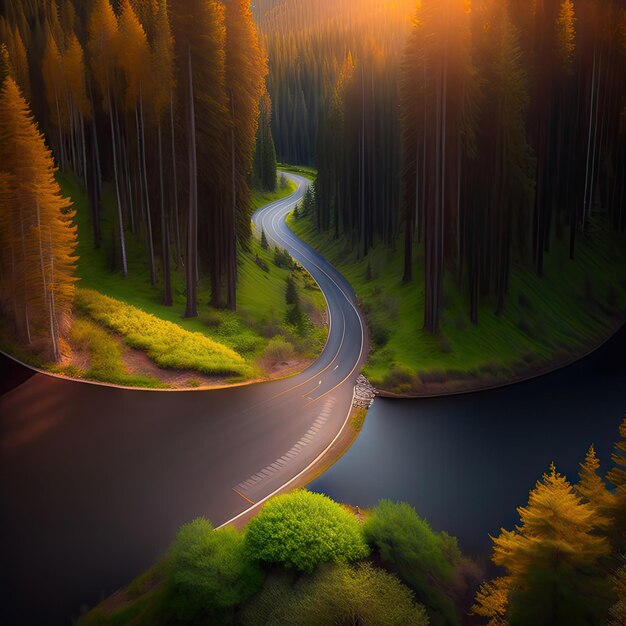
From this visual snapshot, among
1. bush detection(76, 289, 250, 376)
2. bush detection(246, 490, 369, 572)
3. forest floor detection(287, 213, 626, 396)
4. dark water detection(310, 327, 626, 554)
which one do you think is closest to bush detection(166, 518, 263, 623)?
bush detection(246, 490, 369, 572)

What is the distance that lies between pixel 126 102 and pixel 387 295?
24.4 metres

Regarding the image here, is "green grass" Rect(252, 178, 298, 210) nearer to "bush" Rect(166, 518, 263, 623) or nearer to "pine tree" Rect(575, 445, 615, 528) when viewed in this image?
"bush" Rect(166, 518, 263, 623)

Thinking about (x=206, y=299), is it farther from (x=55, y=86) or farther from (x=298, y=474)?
(x=55, y=86)

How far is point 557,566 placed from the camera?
1145 centimetres

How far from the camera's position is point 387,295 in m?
42.5

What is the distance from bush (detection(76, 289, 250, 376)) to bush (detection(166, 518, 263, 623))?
13.7 meters

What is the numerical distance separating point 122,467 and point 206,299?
714 inches

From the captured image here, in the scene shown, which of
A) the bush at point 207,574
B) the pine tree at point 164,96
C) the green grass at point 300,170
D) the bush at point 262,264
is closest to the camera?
the bush at point 207,574

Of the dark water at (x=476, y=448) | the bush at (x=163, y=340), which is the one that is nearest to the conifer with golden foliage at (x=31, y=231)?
the bush at (x=163, y=340)

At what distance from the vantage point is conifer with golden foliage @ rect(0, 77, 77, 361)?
25334 millimetres

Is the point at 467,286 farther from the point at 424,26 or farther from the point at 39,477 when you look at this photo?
the point at 39,477

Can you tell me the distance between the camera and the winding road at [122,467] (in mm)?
15320

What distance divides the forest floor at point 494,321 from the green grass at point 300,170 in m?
74.0

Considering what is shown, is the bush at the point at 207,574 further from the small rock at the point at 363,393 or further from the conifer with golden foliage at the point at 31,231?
the conifer with golden foliage at the point at 31,231
